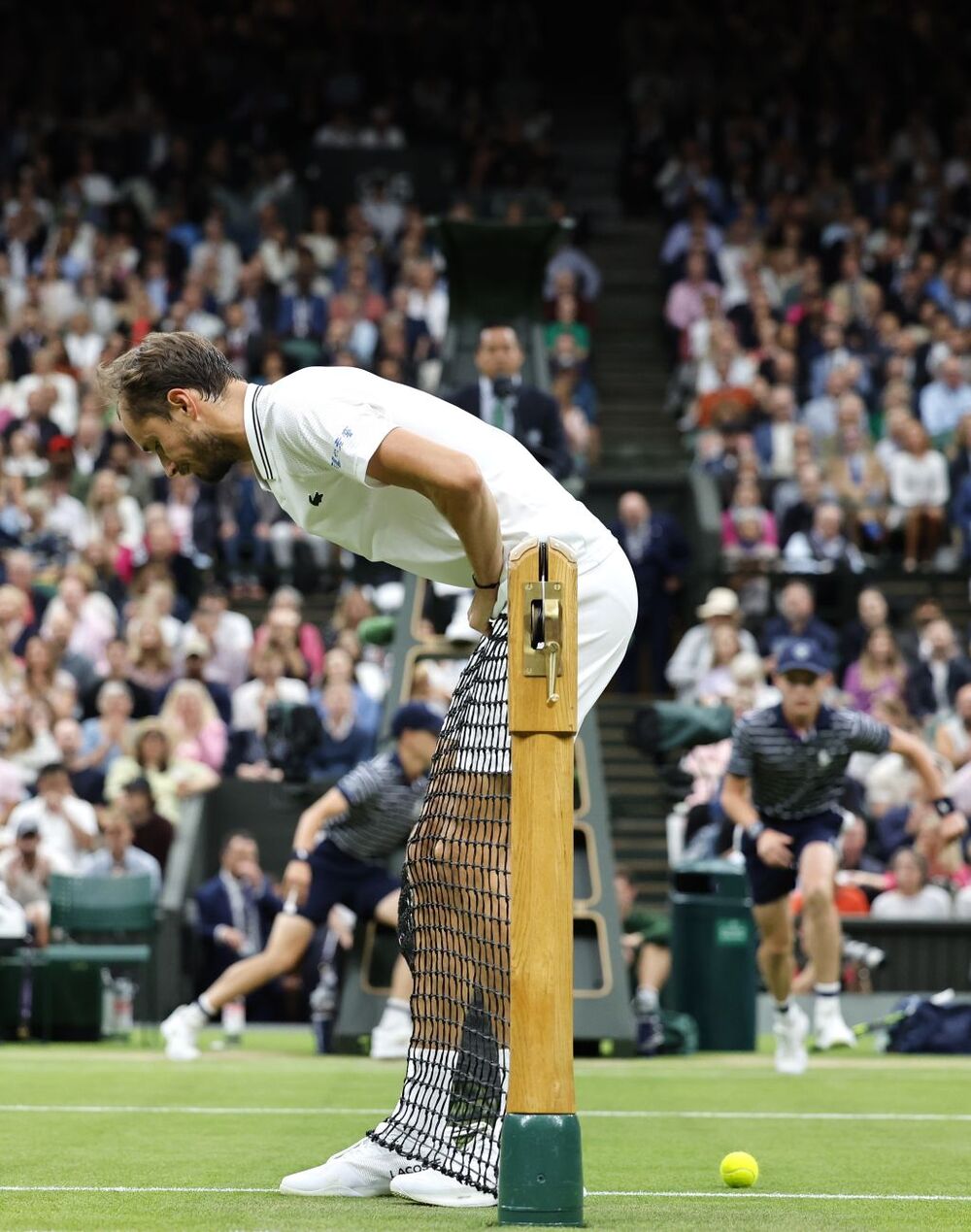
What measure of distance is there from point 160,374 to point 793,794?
730 cm

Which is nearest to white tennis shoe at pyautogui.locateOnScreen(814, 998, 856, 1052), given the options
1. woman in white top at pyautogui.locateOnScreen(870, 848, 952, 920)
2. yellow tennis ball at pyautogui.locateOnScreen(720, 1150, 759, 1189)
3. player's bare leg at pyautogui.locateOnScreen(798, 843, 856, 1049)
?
player's bare leg at pyautogui.locateOnScreen(798, 843, 856, 1049)

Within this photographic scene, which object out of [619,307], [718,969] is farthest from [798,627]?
[619,307]

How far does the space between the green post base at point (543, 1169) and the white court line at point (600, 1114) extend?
3540 millimetres

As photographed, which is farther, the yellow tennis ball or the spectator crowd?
the spectator crowd

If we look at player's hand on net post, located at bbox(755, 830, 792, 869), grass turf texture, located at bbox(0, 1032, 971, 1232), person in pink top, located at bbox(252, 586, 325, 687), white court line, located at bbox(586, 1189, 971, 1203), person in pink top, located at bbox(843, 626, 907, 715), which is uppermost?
person in pink top, located at bbox(252, 586, 325, 687)

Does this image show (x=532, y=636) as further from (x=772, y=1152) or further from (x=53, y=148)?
(x=53, y=148)

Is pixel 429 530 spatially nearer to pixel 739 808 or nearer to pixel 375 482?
pixel 375 482

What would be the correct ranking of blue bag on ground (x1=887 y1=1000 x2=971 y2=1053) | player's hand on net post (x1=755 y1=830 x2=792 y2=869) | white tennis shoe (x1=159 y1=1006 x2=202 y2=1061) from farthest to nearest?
blue bag on ground (x1=887 y1=1000 x2=971 y2=1053) < white tennis shoe (x1=159 y1=1006 x2=202 y2=1061) < player's hand on net post (x1=755 y1=830 x2=792 y2=869)

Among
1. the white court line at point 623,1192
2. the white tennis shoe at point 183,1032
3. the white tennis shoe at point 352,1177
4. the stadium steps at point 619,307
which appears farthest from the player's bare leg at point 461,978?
the stadium steps at point 619,307

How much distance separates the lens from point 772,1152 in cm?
729

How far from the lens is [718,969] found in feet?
47.1

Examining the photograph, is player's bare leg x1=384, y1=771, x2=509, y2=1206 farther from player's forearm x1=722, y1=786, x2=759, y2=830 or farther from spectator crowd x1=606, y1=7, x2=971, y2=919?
spectator crowd x1=606, y1=7, x2=971, y2=919

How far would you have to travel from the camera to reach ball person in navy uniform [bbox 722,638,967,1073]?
12.1 metres

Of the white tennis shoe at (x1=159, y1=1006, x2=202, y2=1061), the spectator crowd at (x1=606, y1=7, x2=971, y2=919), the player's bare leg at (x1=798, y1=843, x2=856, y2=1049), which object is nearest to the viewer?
the player's bare leg at (x1=798, y1=843, x2=856, y2=1049)
